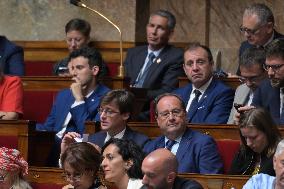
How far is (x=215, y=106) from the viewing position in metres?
6.89

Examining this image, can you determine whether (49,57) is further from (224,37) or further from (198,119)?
(198,119)

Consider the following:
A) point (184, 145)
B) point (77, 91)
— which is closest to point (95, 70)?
point (77, 91)

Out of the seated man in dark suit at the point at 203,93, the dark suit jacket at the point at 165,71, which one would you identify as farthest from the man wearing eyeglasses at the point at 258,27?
the dark suit jacket at the point at 165,71

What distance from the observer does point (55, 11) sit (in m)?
9.02

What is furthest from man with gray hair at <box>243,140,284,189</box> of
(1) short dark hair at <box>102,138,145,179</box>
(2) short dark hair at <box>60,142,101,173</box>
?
(2) short dark hair at <box>60,142,101,173</box>

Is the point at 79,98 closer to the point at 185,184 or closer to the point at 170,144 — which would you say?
the point at 170,144

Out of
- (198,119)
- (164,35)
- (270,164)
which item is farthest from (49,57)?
(270,164)

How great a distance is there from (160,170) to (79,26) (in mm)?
3288

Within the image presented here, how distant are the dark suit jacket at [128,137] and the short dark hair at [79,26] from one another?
6.25 ft

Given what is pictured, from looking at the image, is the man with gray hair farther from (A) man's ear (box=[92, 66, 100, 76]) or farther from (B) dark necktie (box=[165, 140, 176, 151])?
(A) man's ear (box=[92, 66, 100, 76])

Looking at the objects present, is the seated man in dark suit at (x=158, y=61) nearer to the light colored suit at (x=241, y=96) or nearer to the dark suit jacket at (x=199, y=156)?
the light colored suit at (x=241, y=96)

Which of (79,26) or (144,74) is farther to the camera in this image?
(79,26)

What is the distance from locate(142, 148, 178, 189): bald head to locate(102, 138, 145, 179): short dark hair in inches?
16.6

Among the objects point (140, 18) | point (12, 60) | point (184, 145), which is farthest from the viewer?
point (140, 18)
